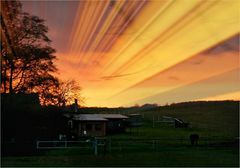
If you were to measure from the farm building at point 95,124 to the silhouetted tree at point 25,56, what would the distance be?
3.61ft

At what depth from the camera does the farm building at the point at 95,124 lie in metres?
14.3

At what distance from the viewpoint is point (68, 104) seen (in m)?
14.2

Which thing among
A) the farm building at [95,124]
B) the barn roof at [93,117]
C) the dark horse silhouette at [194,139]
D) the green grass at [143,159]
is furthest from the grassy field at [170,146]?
the barn roof at [93,117]

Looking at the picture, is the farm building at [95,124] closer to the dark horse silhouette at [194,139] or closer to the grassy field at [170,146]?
the grassy field at [170,146]

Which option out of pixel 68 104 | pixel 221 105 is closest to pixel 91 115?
pixel 68 104

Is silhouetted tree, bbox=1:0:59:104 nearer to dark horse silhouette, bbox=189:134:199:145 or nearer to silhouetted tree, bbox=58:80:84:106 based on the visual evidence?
silhouetted tree, bbox=58:80:84:106

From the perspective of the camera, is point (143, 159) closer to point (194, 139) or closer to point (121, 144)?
point (121, 144)

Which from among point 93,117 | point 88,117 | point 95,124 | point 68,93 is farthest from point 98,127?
point 68,93

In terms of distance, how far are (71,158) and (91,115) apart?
184 cm

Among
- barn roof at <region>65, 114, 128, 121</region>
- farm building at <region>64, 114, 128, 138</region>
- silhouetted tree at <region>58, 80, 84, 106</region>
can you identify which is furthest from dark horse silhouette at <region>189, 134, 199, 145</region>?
silhouetted tree at <region>58, 80, 84, 106</region>

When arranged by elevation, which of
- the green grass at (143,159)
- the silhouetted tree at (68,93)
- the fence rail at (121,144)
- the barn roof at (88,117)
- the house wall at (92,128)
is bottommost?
the green grass at (143,159)

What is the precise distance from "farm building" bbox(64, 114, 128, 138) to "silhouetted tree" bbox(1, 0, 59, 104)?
3.61 feet

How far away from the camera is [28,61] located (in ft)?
44.7

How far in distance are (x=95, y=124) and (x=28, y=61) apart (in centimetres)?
301
